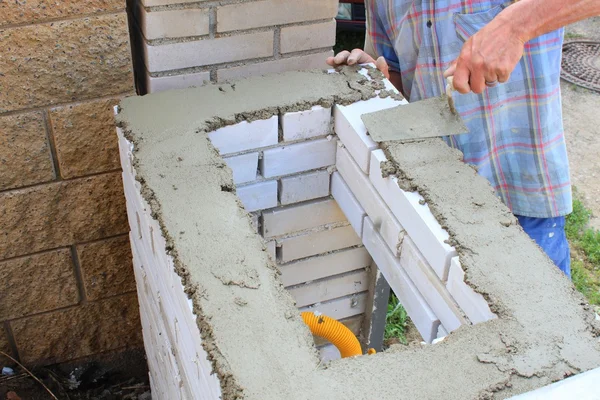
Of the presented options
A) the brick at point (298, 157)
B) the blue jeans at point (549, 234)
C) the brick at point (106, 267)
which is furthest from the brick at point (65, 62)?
the blue jeans at point (549, 234)

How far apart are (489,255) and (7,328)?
89.8 inches

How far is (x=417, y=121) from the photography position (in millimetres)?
2188

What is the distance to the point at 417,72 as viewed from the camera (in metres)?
2.66

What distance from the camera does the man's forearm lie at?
2.02 m

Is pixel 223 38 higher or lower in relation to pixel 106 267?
higher

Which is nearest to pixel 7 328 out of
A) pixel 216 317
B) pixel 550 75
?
pixel 216 317

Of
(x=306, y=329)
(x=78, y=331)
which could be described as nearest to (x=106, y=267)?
(x=78, y=331)

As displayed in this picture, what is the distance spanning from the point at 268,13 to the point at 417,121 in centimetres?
72

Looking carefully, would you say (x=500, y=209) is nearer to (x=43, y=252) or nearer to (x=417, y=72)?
(x=417, y=72)

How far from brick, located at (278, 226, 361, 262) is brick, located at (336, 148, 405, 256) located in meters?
0.49

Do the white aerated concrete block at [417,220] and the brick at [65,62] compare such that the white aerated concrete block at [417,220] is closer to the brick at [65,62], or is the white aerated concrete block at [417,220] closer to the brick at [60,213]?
the brick at [65,62]

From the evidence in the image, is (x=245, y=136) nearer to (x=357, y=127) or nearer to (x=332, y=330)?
(x=357, y=127)

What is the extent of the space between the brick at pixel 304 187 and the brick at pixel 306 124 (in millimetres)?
Answer: 184

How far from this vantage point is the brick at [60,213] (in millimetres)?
2750
